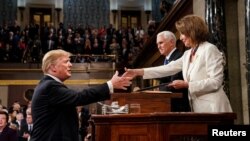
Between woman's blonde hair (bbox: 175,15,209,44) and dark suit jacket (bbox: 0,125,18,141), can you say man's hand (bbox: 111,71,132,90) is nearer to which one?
woman's blonde hair (bbox: 175,15,209,44)

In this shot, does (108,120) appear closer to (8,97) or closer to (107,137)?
(107,137)

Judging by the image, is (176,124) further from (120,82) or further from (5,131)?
(5,131)

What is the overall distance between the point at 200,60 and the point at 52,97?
1.08m

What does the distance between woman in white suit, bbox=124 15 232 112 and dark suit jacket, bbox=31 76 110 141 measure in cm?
63

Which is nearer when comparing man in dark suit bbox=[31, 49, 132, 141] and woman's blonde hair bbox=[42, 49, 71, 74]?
man in dark suit bbox=[31, 49, 132, 141]

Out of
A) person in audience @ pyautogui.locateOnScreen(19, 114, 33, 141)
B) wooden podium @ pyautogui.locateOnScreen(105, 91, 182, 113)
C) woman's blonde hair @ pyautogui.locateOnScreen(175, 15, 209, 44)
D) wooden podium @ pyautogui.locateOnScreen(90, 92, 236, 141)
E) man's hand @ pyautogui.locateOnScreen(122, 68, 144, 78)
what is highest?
woman's blonde hair @ pyautogui.locateOnScreen(175, 15, 209, 44)

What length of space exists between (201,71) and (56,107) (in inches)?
41.7

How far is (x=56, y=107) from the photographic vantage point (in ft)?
8.40

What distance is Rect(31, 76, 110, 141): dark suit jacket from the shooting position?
252 cm

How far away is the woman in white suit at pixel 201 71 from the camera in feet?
9.20

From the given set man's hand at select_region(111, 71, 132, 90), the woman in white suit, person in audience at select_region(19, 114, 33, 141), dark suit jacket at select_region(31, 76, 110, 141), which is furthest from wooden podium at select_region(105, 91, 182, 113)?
person in audience at select_region(19, 114, 33, 141)

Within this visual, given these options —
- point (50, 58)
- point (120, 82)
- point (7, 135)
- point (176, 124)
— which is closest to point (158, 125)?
point (176, 124)

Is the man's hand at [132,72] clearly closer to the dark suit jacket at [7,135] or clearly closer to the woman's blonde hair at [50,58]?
the woman's blonde hair at [50,58]

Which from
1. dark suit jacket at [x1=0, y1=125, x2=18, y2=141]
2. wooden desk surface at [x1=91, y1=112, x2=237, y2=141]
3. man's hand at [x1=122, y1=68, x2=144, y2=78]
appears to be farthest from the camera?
dark suit jacket at [x1=0, y1=125, x2=18, y2=141]
